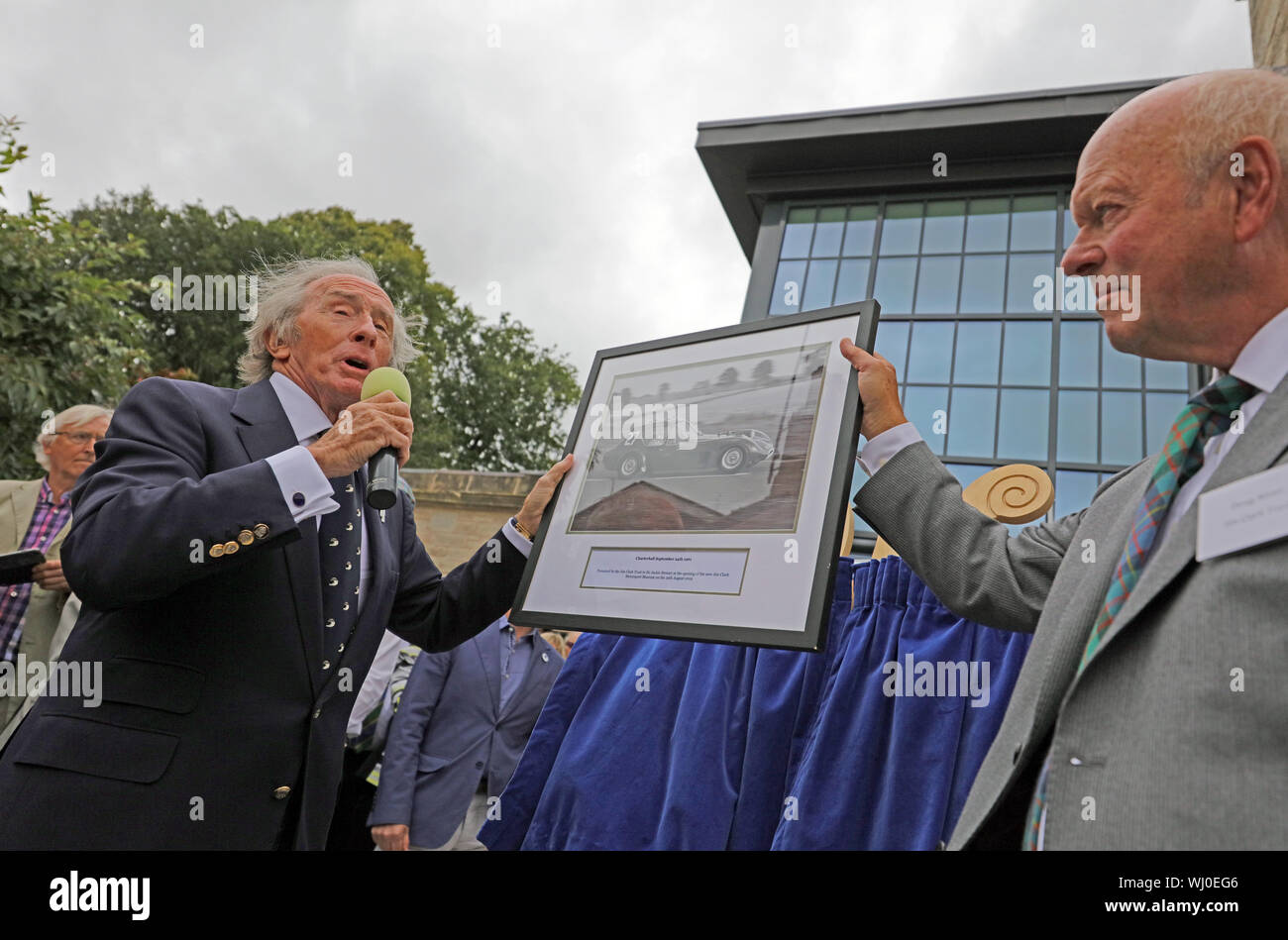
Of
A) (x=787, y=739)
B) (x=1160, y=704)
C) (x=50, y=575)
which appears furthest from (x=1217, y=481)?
(x=50, y=575)

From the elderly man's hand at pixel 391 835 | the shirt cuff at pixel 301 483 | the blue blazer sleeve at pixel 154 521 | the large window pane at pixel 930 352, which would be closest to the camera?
the blue blazer sleeve at pixel 154 521

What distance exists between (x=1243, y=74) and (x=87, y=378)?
6.91m

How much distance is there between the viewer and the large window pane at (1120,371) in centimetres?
912

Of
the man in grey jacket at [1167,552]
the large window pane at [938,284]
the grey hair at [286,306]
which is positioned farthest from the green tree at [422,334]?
the man in grey jacket at [1167,552]

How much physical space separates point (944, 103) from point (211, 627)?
10.2 metres

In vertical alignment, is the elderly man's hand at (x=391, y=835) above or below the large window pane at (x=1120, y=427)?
below

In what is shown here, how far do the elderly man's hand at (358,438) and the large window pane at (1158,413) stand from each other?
8628mm

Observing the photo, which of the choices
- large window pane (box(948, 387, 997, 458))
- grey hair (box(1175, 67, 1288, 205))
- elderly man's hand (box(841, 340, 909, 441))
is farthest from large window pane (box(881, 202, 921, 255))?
grey hair (box(1175, 67, 1288, 205))

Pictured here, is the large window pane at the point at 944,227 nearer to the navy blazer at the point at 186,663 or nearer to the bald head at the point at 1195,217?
the bald head at the point at 1195,217

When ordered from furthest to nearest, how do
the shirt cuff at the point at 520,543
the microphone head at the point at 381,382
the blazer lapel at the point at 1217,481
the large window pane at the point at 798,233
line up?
the large window pane at the point at 798,233
the shirt cuff at the point at 520,543
the microphone head at the point at 381,382
the blazer lapel at the point at 1217,481

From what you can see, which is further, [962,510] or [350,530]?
[350,530]
